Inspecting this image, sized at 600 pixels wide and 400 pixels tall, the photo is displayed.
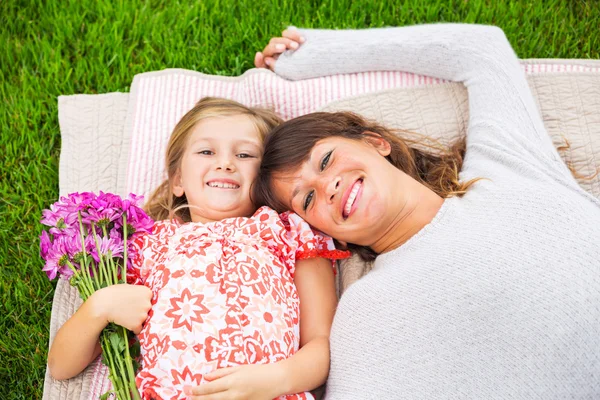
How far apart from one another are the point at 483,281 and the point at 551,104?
1.26m

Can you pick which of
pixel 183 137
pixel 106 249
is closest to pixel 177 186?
pixel 183 137

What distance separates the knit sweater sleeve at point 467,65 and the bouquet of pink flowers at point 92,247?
1247 millimetres

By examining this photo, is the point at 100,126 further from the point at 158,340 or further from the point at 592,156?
the point at 592,156

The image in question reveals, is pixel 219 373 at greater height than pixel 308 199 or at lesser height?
lesser

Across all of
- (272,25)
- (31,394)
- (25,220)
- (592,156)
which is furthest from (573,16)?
(31,394)

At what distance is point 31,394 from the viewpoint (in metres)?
2.48

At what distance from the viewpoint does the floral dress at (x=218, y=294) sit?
6.57ft

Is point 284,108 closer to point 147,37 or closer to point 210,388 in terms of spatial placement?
point 147,37

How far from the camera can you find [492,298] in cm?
195

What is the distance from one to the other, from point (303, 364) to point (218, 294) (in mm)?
384

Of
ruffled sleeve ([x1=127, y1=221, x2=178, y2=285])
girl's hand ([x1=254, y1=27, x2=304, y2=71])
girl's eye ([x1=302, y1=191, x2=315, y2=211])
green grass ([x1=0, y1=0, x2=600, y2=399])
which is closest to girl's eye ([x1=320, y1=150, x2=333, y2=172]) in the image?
girl's eye ([x1=302, y1=191, x2=315, y2=211])

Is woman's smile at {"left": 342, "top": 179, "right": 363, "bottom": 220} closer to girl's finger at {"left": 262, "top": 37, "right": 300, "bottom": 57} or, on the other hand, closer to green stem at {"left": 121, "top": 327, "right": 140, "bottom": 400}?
green stem at {"left": 121, "top": 327, "right": 140, "bottom": 400}

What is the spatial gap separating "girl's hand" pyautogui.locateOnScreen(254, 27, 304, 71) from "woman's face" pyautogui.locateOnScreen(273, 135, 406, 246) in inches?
33.3

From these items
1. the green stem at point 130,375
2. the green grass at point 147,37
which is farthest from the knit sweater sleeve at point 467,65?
the green stem at point 130,375
